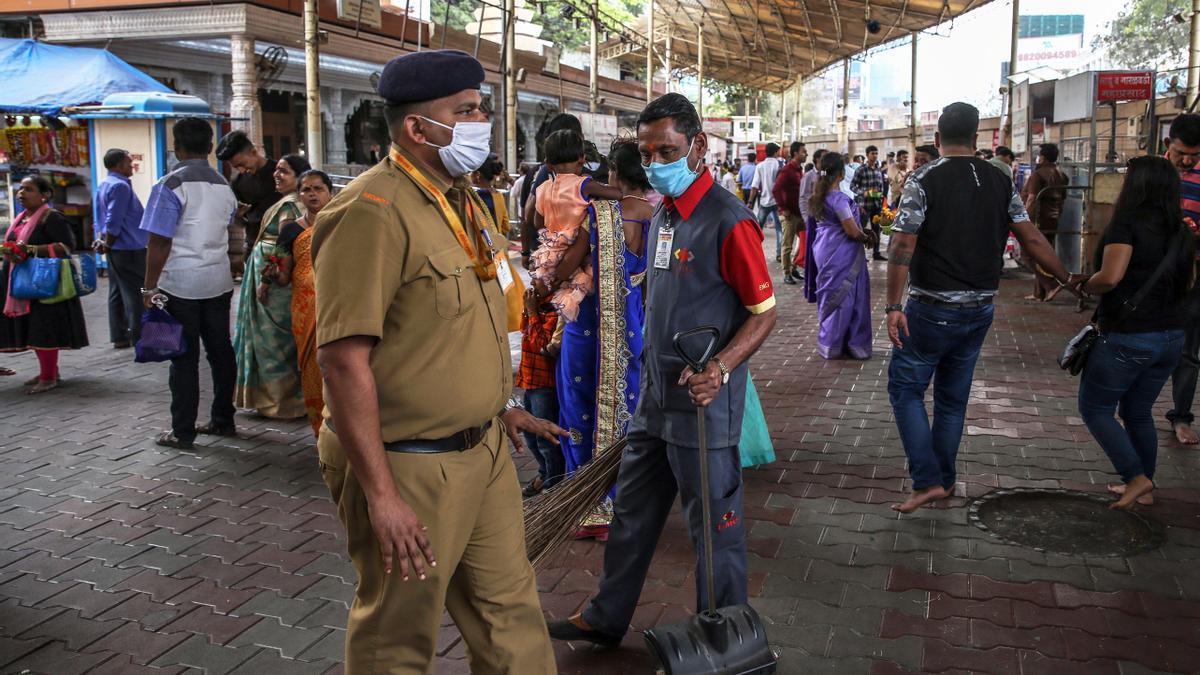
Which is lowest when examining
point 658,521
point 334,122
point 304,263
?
point 658,521

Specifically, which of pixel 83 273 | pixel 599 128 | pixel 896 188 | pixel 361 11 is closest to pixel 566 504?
pixel 83 273

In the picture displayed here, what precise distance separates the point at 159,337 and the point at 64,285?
94.0 inches

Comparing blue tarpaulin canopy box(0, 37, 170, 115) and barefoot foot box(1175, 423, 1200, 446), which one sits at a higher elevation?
blue tarpaulin canopy box(0, 37, 170, 115)

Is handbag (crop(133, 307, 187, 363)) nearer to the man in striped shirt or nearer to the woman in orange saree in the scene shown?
the woman in orange saree

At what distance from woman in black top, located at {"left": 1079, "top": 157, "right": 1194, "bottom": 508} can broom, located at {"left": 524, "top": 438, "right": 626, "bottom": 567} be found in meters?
2.36

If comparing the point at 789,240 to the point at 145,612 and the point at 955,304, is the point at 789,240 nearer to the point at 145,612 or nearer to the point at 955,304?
the point at 955,304

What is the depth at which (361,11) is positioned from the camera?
14.8 m

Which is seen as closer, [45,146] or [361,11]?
[45,146]

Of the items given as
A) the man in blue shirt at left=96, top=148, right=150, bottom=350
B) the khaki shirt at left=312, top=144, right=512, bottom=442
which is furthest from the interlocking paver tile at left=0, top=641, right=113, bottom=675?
the man in blue shirt at left=96, top=148, right=150, bottom=350

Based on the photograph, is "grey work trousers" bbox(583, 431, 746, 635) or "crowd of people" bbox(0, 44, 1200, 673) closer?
"crowd of people" bbox(0, 44, 1200, 673)

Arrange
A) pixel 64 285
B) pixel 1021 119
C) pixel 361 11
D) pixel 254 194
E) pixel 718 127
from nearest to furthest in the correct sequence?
pixel 64 285 < pixel 254 194 < pixel 361 11 < pixel 1021 119 < pixel 718 127

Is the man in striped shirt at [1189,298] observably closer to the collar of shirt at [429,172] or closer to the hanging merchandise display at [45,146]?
the collar of shirt at [429,172]

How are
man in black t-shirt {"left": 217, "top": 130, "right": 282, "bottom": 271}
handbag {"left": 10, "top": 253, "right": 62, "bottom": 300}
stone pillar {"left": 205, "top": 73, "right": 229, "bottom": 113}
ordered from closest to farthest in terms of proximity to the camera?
handbag {"left": 10, "top": 253, "right": 62, "bottom": 300} < man in black t-shirt {"left": 217, "top": 130, "right": 282, "bottom": 271} < stone pillar {"left": 205, "top": 73, "right": 229, "bottom": 113}

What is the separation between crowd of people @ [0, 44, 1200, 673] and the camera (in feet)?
7.78
